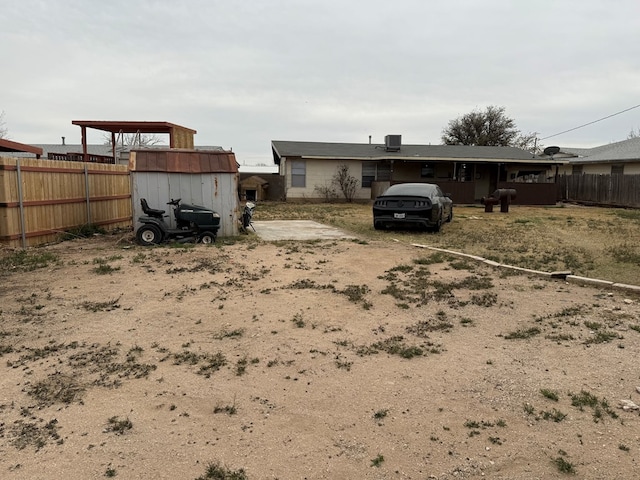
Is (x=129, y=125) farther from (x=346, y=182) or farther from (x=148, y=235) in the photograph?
(x=346, y=182)

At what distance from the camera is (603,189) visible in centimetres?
2516

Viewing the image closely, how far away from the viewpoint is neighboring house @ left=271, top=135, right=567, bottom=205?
25.6 m

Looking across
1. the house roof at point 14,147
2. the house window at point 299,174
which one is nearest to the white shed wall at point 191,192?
the house roof at point 14,147

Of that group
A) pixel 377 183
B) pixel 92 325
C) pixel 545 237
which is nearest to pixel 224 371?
pixel 92 325

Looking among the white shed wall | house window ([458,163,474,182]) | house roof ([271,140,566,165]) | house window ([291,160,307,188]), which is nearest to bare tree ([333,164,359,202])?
house roof ([271,140,566,165])

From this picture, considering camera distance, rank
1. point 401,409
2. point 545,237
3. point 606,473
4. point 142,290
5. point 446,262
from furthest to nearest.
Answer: point 545,237 → point 446,262 → point 142,290 → point 401,409 → point 606,473

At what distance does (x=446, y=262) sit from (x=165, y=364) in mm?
5623

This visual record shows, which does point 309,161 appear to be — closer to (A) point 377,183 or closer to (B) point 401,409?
(A) point 377,183

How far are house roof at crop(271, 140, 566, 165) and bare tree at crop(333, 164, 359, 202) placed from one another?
870 millimetres

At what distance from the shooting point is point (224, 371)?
Result: 3.70 m

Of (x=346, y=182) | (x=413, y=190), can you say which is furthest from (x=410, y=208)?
(x=346, y=182)

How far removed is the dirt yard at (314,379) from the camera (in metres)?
2.61

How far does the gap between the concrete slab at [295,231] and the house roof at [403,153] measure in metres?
12.0

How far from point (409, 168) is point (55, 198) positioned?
68.5ft
